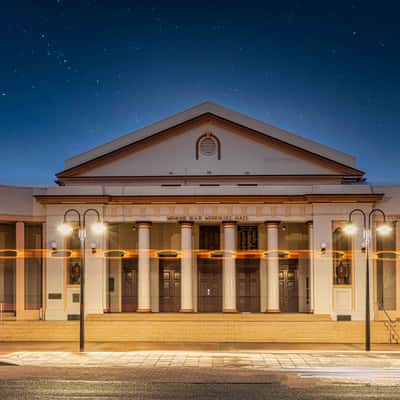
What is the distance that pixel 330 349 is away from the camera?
26.0 meters

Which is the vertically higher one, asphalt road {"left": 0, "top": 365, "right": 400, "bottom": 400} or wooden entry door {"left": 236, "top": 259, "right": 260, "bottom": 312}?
wooden entry door {"left": 236, "top": 259, "right": 260, "bottom": 312}

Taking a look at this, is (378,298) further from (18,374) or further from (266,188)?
(18,374)

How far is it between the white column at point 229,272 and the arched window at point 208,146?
17.0 ft

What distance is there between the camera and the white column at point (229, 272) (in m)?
32.7

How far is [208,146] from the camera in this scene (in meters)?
36.3

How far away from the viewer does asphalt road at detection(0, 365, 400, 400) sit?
626 inches

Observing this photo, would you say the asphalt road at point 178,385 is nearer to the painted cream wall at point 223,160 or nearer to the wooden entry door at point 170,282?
the wooden entry door at point 170,282

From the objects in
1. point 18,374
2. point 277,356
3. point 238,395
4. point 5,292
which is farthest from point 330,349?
point 5,292

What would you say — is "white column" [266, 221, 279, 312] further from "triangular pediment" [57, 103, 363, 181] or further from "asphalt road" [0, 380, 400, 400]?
"asphalt road" [0, 380, 400, 400]

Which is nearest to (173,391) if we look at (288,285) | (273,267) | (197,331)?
(197,331)

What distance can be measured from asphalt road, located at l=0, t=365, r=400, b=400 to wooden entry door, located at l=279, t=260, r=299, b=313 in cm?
1589

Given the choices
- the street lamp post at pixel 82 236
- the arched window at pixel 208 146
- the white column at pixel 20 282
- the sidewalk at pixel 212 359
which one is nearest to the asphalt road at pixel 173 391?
the sidewalk at pixel 212 359

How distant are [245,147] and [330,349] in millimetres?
14378

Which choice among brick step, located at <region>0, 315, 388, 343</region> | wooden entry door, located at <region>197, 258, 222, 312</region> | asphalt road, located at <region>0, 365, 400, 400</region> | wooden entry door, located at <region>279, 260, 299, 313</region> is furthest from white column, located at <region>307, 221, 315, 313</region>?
asphalt road, located at <region>0, 365, 400, 400</region>
